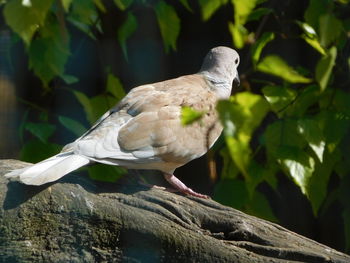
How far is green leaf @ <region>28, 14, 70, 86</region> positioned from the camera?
5.48 feet

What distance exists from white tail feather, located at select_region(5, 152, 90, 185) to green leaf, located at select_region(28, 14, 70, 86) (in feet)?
1.06

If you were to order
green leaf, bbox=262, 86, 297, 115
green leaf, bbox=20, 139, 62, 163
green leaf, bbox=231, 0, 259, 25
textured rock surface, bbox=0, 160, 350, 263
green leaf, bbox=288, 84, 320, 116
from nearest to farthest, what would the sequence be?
green leaf, bbox=231, 0, 259, 25
textured rock surface, bbox=0, 160, 350, 263
green leaf, bbox=262, 86, 297, 115
green leaf, bbox=288, 84, 320, 116
green leaf, bbox=20, 139, 62, 163

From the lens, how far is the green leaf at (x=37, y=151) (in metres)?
1.91

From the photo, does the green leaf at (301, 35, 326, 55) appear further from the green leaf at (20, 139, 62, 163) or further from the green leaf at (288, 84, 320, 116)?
the green leaf at (20, 139, 62, 163)

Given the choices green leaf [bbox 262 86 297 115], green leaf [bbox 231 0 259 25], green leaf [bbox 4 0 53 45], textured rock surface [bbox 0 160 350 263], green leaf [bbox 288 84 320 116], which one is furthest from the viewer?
green leaf [bbox 288 84 320 116]

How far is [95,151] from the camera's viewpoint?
1.46 meters

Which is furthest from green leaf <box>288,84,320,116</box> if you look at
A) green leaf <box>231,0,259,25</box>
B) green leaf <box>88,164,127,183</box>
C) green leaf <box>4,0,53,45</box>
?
green leaf <box>231,0,259,25</box>

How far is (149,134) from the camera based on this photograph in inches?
62.4

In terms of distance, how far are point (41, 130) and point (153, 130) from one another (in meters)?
0.40

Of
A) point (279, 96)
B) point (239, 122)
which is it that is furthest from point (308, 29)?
point (239, 122)

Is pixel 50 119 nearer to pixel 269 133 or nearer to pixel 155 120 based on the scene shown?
pixel 155 120

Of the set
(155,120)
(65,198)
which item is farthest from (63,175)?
(155,120)

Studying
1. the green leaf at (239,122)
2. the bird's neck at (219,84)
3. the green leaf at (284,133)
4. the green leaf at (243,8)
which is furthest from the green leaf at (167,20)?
the green leaf at (239,122)

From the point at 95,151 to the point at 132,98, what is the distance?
0.80 feet
